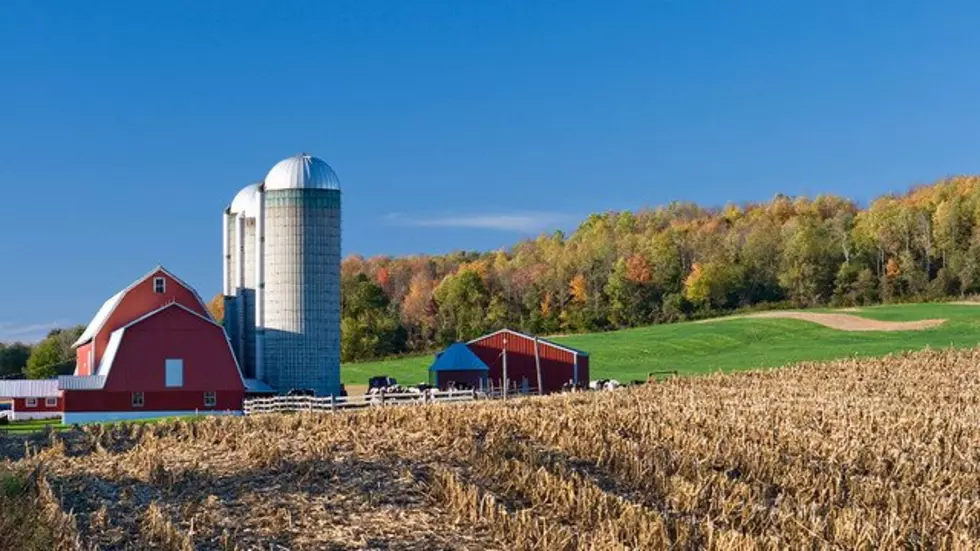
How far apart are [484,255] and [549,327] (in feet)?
138

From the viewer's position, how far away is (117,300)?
52094 millimetres

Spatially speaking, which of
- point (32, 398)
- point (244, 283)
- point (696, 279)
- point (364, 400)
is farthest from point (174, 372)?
point (696, 279)

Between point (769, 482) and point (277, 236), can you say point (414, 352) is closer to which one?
point (277, 236)

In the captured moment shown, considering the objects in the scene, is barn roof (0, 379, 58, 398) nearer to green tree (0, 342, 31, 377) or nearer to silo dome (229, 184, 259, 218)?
silo dome (229, 184, 259, 218)

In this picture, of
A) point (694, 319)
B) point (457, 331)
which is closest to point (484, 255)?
point (457, 331)

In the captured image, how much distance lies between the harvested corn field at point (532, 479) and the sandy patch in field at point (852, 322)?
4436cm

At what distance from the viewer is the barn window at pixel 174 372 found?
47.9 m

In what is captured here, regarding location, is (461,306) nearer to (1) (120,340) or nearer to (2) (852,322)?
(2) (852,322)

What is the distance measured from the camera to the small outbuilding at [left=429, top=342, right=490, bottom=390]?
52.0 meters

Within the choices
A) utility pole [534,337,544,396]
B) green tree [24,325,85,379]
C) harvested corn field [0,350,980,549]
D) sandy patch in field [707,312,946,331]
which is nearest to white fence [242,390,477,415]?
utility pole [534,337,544,396]

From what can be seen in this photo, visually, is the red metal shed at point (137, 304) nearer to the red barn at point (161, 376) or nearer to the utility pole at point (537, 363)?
the red barn at point (161, 376)

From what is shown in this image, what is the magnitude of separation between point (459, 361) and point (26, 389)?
19676mm

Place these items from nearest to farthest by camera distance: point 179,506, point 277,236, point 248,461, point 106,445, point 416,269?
point 179,506 → point 248,461 → point 106,445 → point 277,236 → point 416,269

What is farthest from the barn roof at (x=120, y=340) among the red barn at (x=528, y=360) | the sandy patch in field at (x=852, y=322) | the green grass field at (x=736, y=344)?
the sandy patch in field at (x=852, y=322)
